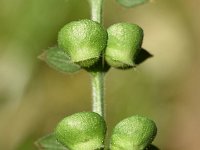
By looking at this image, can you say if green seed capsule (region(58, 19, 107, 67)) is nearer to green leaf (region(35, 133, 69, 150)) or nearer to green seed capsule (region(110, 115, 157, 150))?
green seed capsule (region(110, 115, 157, 150))

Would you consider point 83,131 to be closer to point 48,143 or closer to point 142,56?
point 48,143

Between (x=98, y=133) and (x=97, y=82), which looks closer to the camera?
(x=98, y=133)

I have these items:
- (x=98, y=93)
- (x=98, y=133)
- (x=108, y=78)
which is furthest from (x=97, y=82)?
(x=108, y=78)

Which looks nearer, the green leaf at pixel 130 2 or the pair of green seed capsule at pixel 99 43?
the pair of green seed capsule at pixel 99 43

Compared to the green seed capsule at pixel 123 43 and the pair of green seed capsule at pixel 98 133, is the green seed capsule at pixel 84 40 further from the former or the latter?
the pair of green seed capsule at pixel 98 133

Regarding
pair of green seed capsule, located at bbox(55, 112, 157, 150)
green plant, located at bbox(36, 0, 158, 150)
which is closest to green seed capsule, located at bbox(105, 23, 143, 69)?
green plant, located at bbox(36, 0, 158, 150)

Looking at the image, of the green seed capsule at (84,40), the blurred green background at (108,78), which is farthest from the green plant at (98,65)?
the blurred green background at (108,78)
